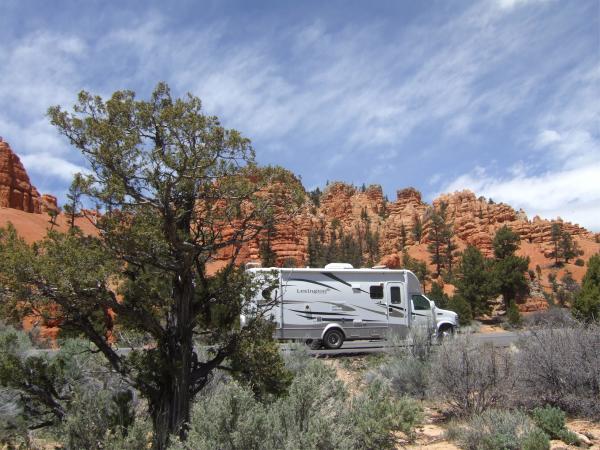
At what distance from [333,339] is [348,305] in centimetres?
129

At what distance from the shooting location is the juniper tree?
5094mm

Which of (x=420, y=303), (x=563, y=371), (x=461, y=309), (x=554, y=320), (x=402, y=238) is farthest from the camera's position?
(x=402, y=238)

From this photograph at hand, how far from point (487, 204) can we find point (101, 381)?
326 feet

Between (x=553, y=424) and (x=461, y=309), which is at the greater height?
(x=461, y=309)

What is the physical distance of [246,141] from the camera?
18.1 feet

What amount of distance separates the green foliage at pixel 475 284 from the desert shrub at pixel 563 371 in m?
31.1

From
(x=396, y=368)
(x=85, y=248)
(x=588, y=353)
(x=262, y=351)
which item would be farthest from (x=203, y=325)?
(x=588, y=353)

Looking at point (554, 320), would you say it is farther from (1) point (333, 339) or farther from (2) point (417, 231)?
(2) point (417, 231)

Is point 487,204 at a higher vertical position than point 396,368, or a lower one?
higher

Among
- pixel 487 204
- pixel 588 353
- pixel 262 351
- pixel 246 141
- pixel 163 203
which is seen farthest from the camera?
pixel 487 204

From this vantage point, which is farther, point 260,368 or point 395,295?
point 395,295

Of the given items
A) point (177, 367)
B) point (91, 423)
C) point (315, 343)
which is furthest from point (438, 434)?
point (315, 343)

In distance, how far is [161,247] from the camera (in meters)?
5.25

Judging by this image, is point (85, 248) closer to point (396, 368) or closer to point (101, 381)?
point (101, 381)
